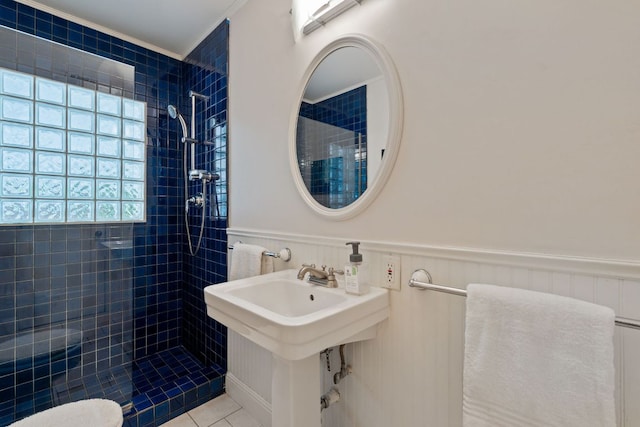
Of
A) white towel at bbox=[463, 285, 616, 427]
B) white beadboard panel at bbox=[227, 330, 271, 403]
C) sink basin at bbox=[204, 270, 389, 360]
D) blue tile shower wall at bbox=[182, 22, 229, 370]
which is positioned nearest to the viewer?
white towel at bbox=[463, 285, 616, 427]

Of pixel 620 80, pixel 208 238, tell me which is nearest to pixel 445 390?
pixel 620 80

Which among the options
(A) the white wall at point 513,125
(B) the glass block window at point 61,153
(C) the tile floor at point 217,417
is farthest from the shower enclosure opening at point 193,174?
(A) the white wall at point 513,125

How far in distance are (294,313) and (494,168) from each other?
38.1 inches

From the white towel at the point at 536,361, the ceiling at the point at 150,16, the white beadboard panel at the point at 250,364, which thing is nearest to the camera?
the white towel at the point at 536,361

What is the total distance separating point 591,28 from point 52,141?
2503 millimetres

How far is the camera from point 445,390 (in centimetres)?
95

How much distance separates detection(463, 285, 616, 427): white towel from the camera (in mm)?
640

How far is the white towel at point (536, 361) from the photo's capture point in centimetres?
64

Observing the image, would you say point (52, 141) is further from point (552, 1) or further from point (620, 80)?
point (620, 80)

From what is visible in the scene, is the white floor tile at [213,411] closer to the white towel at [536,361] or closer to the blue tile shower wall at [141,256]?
the blue tile shower wall at [141,256]

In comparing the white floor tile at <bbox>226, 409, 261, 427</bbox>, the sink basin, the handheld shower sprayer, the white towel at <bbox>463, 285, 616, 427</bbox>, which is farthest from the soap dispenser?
the handheld shower sprayer

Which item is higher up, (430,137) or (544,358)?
(430,137)

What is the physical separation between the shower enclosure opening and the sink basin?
103cm

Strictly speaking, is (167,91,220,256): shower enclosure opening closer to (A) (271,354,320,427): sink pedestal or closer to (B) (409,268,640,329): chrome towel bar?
(A) (271,354,320,427): sink pedestal
